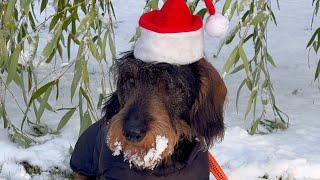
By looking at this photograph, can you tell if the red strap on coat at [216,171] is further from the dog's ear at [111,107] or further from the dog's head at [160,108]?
the dog's ear at [111,107]

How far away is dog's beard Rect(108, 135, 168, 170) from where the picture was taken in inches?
94.1

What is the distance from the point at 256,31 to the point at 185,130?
4.89 feet

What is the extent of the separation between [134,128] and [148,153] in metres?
0.14

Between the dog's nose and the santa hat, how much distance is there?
282 mm

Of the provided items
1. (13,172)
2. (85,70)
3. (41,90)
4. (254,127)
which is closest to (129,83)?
(85,70)

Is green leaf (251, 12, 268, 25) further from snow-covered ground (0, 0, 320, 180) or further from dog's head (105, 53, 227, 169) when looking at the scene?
snow-covered ground (0, 0, 320, 180)

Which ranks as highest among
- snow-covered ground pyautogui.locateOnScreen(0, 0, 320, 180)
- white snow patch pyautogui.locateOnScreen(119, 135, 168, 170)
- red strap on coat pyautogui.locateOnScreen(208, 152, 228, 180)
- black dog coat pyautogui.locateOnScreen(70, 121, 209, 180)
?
white snow patch pyautogui.locateOnScreen(119, 135, 168, 170)

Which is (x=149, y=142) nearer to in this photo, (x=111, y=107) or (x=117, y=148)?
(x=117, y=148)

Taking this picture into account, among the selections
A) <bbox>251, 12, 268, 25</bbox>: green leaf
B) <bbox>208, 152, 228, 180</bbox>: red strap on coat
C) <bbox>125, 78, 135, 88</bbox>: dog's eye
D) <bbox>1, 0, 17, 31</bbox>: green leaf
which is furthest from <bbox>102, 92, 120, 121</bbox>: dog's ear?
<bbox>251, 12, 268, 25</bbox>: green leaf

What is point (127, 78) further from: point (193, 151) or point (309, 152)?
point (309, 152)

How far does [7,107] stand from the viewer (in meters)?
4.83

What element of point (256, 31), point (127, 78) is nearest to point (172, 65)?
point (127, 78)

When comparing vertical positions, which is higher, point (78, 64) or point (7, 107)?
point (78, 64)

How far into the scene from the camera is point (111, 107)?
2732mm
